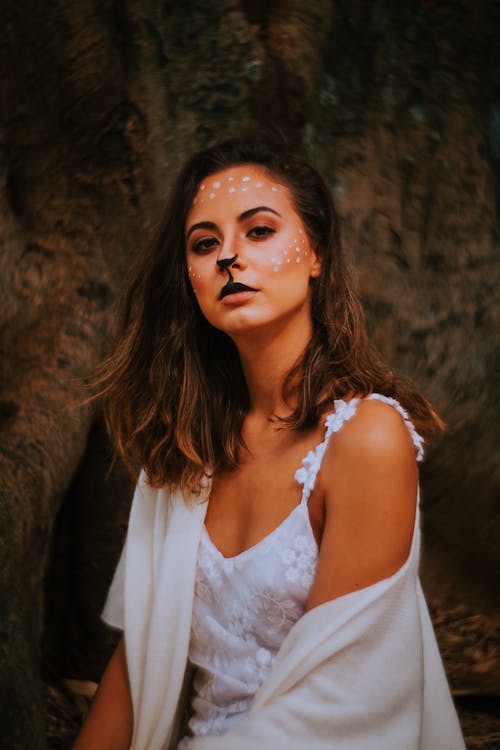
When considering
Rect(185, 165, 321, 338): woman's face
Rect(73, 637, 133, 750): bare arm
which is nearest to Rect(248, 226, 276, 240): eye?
Rect(185, 165, 321, 338): woman's face

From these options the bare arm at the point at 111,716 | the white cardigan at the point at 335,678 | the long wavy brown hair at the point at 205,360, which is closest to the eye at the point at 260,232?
the long wavy brown hair at the point at 205,360

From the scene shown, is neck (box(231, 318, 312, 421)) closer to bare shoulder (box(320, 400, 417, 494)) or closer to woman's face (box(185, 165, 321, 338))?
woman's face (box(185, 165, 321, 338))

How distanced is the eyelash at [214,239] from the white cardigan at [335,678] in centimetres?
60

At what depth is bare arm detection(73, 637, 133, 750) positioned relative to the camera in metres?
1.80

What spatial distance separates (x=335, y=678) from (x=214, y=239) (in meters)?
0.87

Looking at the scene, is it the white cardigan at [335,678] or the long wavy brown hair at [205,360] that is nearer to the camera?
the white cardigan at [335,678]

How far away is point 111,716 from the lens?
5.97 ft

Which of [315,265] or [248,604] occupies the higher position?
[315,265]

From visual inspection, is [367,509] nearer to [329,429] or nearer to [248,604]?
[329,429]

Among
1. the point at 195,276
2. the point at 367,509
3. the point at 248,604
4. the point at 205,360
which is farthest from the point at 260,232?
the point at 248,604

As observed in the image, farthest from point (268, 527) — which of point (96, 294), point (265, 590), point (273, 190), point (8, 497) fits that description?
point (96, 294)

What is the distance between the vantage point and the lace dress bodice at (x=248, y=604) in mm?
1604

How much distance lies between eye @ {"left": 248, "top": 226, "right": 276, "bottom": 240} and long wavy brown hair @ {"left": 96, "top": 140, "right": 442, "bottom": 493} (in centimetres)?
11

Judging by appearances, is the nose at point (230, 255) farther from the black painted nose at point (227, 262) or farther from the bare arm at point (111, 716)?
the bare arm at point (111, 716)
